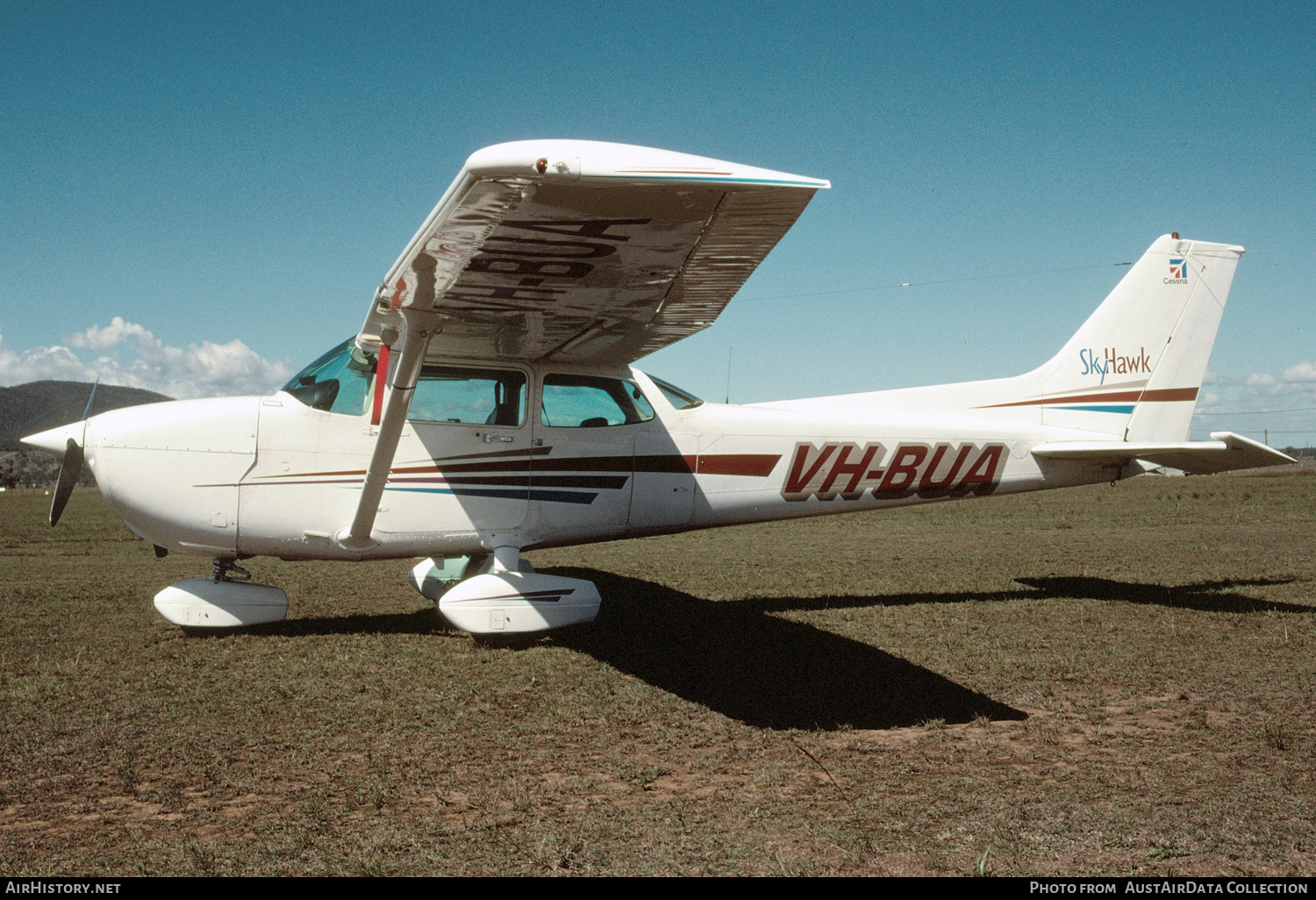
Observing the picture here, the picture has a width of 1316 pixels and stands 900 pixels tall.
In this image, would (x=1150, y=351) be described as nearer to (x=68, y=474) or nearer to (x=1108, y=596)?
(x=1108, y=596)

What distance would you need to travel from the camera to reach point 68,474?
6117 millimetres

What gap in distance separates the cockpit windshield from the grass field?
1.82 m

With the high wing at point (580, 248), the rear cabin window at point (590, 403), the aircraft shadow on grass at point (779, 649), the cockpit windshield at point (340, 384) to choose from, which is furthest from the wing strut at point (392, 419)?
the rear cabin window at point (590, 403)

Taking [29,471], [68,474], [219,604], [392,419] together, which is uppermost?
[392,419]

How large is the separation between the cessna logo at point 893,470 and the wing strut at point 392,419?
337 cm

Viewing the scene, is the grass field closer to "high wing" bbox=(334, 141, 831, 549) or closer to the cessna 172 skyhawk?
the cessna 172 skyhawk

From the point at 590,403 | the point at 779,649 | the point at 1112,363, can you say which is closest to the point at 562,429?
the point at 590,403

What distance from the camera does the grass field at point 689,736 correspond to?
2.89 metres

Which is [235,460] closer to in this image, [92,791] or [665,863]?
[92,791]

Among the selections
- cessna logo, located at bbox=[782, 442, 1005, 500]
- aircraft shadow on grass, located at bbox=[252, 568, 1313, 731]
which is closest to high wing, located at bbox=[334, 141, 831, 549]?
cessna logo, located at bbox=[782, 442, 1005, 500]

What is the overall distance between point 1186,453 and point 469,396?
635 cm

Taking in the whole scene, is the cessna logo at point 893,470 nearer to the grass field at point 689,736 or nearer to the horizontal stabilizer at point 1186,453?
the horizontal stabilizer at point 1186,453

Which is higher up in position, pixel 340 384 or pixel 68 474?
pixel 340 384
